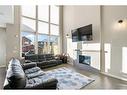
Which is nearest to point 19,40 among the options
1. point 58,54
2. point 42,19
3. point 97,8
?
point 42,19

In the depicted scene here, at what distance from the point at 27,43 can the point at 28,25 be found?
3.55 ft

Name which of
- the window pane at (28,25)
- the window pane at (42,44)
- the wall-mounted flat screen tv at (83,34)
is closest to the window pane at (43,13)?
the window pane at (28,25)

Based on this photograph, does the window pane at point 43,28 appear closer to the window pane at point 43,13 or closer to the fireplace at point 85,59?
the window pane at point 43,13

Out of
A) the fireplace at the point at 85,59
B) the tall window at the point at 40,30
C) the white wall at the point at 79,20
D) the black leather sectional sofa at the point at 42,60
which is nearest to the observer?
the white wall at the point at 79,20

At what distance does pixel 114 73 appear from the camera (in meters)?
4.93

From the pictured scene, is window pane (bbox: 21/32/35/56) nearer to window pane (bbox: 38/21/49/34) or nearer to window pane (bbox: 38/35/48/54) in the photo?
window pane (bbox: 38/35/48/54)

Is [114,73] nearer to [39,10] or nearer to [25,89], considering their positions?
[25,89]

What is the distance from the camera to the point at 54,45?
29.5ft

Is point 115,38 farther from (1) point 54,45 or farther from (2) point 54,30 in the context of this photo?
(2) point 54,30

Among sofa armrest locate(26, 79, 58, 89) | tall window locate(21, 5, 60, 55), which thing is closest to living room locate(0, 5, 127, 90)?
tall window locate(21, 5, 60, 55)

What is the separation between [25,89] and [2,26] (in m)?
5.59

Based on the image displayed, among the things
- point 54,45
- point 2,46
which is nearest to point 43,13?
point 54,45

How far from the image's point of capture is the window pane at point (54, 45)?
29.0 ft

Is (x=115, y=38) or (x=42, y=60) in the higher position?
(x=115, y=38)
